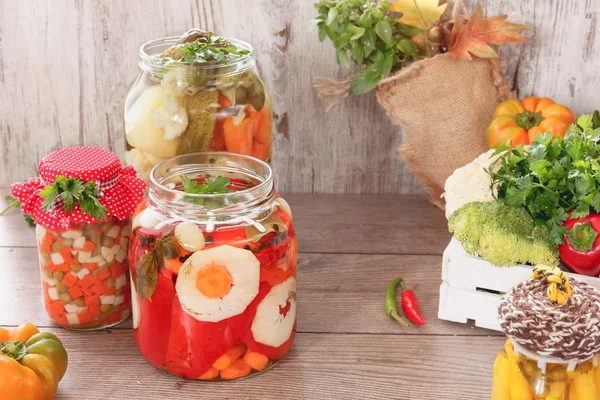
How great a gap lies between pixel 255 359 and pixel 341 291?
282mm

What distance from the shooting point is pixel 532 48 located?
5.60ft

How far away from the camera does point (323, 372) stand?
4.20 ft

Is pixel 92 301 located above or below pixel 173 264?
below

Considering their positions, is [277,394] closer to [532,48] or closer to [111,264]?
[111,264]

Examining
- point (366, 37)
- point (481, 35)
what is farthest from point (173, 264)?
point (481, 35)

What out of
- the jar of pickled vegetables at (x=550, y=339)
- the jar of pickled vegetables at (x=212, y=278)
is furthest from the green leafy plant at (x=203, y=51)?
the jar of pickled vegetables at (x=550, y=339)

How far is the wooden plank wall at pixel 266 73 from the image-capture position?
1704 millimetres

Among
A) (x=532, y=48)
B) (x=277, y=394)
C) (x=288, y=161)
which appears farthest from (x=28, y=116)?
(x=532, y=48)

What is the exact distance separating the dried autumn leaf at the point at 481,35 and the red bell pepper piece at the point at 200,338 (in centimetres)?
67

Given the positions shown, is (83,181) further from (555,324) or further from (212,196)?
(555,324)

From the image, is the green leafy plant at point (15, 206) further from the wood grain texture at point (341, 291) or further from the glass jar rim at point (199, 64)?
the glass jar rim at point (199, 64)

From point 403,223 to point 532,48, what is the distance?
1.44 ft

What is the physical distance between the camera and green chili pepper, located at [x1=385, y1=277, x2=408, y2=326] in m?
1.41

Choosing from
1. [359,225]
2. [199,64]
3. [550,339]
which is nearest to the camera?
[550,339]
